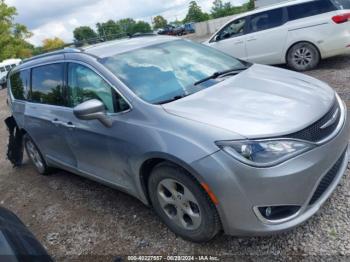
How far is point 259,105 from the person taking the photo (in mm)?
2822

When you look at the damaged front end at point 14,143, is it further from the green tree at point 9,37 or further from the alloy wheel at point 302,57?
the green tree at point 9,37

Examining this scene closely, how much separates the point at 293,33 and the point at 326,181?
6028 millimetres

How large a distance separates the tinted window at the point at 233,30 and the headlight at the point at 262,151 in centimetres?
697

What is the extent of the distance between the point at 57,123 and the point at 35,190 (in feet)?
4.97

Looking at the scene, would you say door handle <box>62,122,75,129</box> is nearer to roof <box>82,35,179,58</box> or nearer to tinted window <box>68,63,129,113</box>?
tinted window <box>68,63,129,113</box>

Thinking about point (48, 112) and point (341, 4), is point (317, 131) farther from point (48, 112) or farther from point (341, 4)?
point (341, 4)

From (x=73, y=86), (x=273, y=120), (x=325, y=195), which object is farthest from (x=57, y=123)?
(x=325, y=195)

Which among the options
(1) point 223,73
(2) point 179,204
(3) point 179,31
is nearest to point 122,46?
(1) point 223,73

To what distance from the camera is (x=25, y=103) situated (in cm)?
497

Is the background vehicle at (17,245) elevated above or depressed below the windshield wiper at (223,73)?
below

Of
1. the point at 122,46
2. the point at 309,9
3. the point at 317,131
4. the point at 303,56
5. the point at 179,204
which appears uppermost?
the point at 122,46

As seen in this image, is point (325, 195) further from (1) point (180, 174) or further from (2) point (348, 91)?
(2) point (348, 91)

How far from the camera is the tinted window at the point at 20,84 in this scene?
4993mm

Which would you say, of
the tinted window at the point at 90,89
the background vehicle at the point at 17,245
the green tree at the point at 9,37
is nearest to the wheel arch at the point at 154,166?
the tinted window at the point at 90,89
